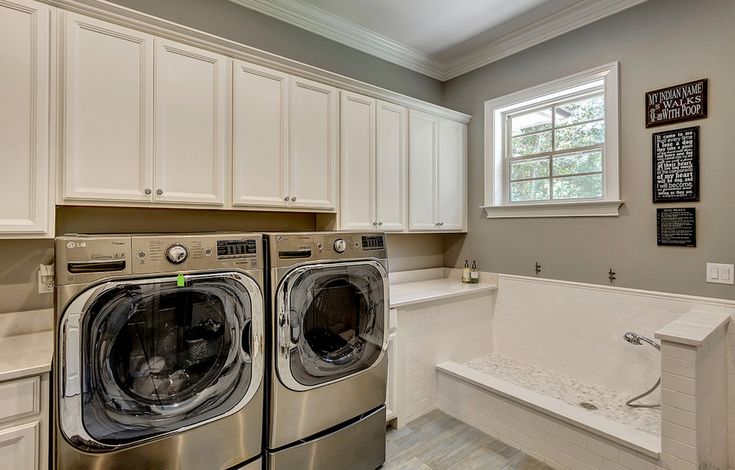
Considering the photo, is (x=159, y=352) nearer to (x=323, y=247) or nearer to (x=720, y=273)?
(x=323, y=247)

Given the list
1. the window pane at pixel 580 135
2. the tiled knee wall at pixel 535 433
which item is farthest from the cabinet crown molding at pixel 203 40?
the tiled knee wall at pixel 535 433

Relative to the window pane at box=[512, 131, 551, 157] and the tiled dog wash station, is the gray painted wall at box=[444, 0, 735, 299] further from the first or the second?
the window pane at box=[512, 131, 551, 157]

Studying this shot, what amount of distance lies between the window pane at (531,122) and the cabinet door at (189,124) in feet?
8.02

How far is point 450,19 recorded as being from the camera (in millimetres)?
2871

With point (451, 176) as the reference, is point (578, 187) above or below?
below

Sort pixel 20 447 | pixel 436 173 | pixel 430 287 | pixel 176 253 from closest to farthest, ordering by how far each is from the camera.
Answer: pixel 20 447
pixel 176 253
pixel 430 287
pixel 436 173

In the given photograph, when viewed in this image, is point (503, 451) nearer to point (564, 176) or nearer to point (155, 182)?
point (564, 176)

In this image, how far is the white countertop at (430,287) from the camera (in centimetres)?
266

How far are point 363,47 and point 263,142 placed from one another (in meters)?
1.49

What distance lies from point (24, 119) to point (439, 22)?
106 inches

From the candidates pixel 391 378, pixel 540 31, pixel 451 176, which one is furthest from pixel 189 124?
pixel 540 31

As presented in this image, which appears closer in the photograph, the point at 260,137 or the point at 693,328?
the point at 693,328

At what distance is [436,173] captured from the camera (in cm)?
326

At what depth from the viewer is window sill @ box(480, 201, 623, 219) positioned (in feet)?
8.60
